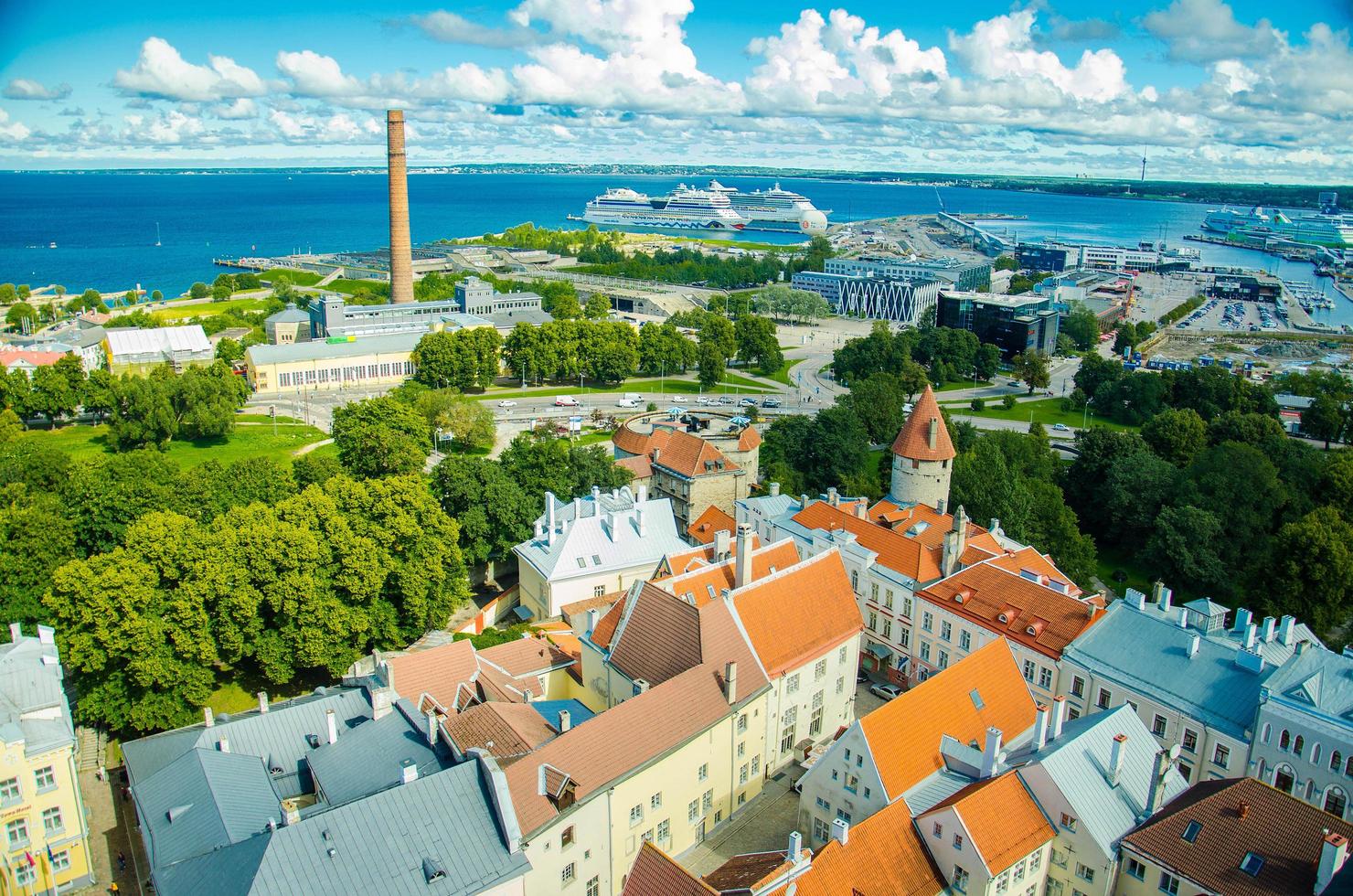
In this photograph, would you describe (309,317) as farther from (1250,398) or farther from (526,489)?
(1250,398)

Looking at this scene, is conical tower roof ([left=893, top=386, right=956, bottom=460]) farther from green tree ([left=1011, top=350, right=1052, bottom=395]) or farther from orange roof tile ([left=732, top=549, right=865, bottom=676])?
green tree ([left=1011, top=350, right=1052, bottom=395])

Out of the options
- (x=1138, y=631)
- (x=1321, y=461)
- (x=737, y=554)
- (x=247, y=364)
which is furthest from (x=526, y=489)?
(x=247, y=364)

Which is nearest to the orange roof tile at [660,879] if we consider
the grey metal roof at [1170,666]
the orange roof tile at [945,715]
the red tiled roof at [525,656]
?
the orange roof tile at [945,715]

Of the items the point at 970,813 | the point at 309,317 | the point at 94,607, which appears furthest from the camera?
the point at 309,317

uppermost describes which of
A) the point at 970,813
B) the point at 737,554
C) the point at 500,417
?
the point at 737,554

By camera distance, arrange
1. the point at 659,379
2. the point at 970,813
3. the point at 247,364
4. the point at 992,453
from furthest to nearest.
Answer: the point at 659,379
the point at 247,364
the point at 992,453
the point at 970,813

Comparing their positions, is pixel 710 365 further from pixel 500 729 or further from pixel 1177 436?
pixel 500 729

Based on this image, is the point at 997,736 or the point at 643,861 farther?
the point at 997,736

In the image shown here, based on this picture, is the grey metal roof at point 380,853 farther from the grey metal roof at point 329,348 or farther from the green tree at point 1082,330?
the green tree at point 1082,330
